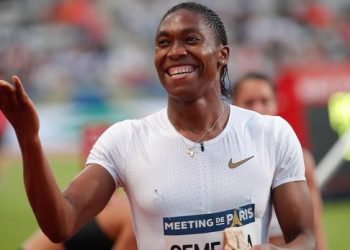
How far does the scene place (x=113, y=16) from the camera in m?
22.5

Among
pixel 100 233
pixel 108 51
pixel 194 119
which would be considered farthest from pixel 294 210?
pixel 108 51

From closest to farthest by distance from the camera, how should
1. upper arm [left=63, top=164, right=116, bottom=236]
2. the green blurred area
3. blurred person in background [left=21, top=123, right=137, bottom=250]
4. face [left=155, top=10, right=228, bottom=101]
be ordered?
upper arm [left=63, top=164, right=116, bottom=236]
face [left=155, top=10, right=228, bottom=101]
blurred person in background [left=21, top=123, right=137, bottom=250]
the green blurred area

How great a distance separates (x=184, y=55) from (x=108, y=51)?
18.4 metres

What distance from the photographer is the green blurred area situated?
1064cm

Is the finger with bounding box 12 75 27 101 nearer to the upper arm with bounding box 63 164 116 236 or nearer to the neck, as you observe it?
the upper arm with bounding box 63 164 116 236

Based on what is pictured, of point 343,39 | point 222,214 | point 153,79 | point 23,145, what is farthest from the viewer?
point 343,39

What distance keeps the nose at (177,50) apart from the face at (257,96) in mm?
2156

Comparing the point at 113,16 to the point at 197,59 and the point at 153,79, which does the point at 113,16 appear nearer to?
the point at 153,79

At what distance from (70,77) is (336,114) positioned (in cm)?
1121

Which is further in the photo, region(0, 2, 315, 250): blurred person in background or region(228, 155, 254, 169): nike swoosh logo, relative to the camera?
region(228, 155, 254, 169): nike swoosh logo

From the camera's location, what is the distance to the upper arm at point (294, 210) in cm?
350

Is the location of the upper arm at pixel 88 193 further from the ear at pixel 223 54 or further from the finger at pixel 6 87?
the ear at pixel 223 54

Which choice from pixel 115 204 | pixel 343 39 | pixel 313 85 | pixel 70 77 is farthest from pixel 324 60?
pixel 115 204

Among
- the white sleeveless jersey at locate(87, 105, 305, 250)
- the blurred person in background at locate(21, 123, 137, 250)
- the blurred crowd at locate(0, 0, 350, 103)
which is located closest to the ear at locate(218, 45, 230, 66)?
the white sleeveless jersey at locate(87, 105, 305, 250)
